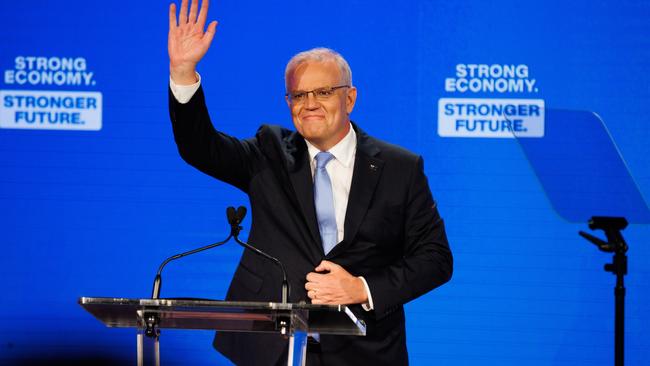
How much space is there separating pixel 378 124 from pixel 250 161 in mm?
1322

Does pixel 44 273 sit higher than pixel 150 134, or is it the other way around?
pixel 150 134

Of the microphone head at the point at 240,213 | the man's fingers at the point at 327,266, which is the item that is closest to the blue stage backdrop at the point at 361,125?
the man's fingers at the point at 327,266

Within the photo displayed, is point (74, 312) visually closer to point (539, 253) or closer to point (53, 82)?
point (53, 82)

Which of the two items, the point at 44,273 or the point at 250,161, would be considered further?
the point at 44,273

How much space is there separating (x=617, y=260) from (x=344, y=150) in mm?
1406

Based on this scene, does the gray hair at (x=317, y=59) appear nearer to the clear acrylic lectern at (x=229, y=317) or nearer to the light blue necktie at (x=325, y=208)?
the light blue necktie at (x=325, y=208)

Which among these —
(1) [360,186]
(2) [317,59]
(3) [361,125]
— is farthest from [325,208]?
(3) [361,125]

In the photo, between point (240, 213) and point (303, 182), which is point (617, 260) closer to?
point (303, 182)

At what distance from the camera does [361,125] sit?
4297 millimetres

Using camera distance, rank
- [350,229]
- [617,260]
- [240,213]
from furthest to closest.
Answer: [617,260], [350,229], [240,213]

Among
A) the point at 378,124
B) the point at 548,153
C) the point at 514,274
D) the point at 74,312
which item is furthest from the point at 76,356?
the point at 548,153

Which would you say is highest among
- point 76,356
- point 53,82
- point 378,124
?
point 53,82

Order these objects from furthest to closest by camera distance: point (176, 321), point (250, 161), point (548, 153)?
point (548, 153), point (250, 161), point (176, 321)

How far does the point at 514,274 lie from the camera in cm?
427
